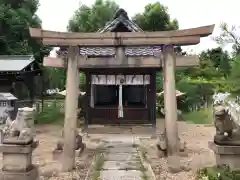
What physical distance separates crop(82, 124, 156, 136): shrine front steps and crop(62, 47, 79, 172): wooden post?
24.5ft

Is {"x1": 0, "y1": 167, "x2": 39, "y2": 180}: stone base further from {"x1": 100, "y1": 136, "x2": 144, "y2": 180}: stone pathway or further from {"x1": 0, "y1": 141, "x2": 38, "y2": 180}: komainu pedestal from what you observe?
{"x1": 100, "y1": 136, "x2": 144, "y2": 180}: stone pathway

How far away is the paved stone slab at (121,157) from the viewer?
9.22 m

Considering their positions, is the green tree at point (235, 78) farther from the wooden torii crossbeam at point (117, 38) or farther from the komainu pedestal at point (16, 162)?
the komainu pedestal at point (16, 162)

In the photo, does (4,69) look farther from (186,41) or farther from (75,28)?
(75,28)

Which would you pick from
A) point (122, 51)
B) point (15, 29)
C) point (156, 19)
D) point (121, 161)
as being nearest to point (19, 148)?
point (121, 161)

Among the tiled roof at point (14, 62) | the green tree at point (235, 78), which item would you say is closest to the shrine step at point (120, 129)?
the tiled roof at point (14, 62)

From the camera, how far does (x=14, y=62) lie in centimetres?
1961

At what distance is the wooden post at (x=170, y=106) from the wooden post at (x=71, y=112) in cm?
235

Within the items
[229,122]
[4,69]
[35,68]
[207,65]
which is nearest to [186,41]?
[229,122]

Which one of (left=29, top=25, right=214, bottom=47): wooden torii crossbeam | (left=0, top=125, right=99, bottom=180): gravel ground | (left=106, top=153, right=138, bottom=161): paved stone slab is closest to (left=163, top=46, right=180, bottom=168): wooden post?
(left=29, top=25, right=214, bottom=47): wooden torii crossbeam

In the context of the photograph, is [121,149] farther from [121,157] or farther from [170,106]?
[170,106]

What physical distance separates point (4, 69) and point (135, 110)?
7848mm

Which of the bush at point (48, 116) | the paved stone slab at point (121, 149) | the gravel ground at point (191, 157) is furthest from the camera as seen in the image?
the bush at point (48, 116)

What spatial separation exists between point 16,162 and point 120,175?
233cm
